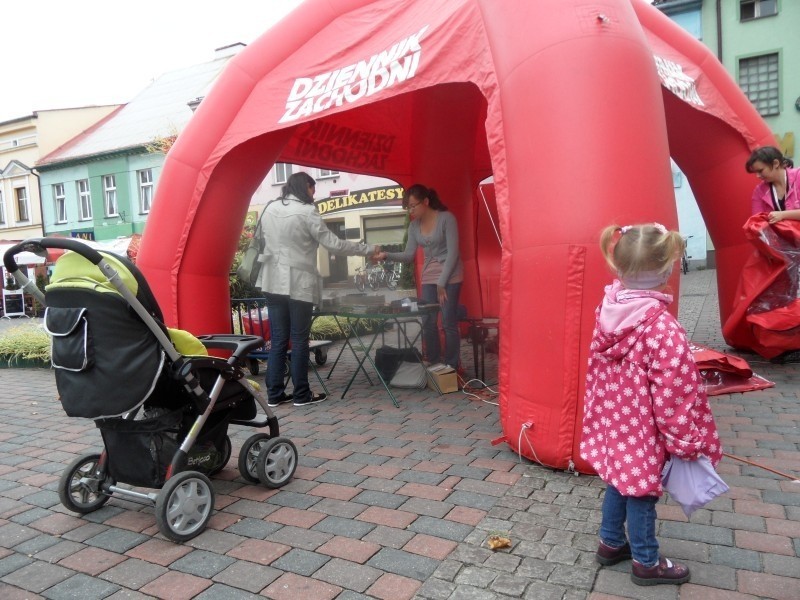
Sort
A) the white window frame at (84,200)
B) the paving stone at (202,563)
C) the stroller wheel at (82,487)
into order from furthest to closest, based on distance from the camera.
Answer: the white window frame at (84,200), the stroller wheel at (82,487), the paving stone at (202,563)

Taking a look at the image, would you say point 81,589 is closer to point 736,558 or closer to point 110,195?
point 736,558

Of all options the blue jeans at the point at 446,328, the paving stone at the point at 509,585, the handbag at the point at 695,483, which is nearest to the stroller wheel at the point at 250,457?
the paving stone at the point at 509,585

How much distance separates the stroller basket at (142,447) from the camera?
328 cm

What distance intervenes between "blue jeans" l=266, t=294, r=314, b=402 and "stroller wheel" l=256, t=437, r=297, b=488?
189cm

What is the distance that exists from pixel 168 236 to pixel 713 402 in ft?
15.6

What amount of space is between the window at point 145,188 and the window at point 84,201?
3.57 m

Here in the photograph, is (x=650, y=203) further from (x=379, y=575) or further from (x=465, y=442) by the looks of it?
(x=379, y=575)

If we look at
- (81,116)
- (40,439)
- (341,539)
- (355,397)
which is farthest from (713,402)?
(81,116)

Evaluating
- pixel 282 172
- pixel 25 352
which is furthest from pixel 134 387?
pixel 282 172

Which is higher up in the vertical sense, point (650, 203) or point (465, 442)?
point (650, 203)

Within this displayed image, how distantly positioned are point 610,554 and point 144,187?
30.4 m

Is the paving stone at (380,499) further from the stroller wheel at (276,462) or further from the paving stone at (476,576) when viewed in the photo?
the paving stone at (476,576)

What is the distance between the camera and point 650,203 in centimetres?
365

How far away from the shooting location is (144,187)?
29.8 meters
